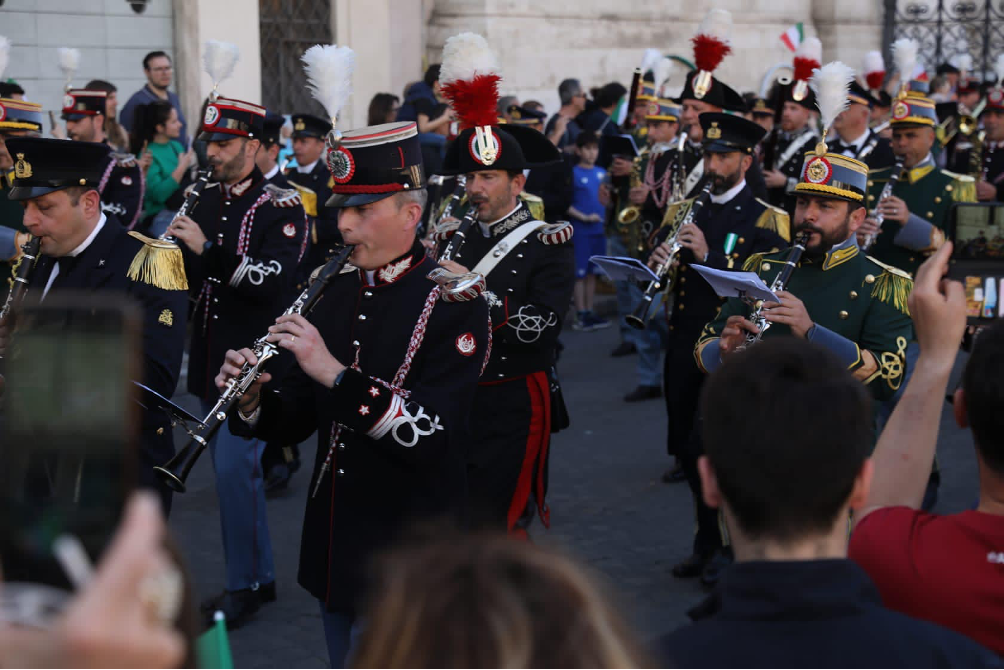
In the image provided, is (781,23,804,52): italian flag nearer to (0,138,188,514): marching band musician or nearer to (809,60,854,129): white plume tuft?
(809,60,854,129): white plume tuft

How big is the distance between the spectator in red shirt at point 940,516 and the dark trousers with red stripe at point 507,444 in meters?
2.67

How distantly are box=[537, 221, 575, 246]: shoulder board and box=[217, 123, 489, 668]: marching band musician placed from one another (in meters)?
1.42

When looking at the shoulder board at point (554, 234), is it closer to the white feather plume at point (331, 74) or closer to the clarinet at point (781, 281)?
the clarinet at point (781, 281)

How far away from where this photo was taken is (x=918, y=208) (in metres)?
8.16

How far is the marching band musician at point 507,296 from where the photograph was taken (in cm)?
517

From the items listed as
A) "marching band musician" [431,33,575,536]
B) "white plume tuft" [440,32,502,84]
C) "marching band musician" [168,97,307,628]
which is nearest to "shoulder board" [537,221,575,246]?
"marching band musician" [431,33,575,536]

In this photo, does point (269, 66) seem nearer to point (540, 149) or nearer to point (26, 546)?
point (540, 149)

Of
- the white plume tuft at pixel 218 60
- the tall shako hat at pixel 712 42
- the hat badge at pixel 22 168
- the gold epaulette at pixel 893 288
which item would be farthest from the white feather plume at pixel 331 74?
the tall shako hat at pixel 712 42

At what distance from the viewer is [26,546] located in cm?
115

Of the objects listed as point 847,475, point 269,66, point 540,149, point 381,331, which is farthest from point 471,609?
point 269,66

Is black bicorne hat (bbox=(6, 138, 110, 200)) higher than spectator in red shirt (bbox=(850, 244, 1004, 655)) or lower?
higher

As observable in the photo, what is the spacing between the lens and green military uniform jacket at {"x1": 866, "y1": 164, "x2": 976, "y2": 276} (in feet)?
24.8

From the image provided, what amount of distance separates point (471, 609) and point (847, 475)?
824 mm

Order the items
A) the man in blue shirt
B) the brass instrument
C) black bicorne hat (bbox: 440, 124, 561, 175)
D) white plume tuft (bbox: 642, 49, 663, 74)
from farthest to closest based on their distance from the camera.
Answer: white plume tuft (bbox: 642, 49, 663, 74) → the man in blue shirt → the brass instrument → black bicorne hat (bbox: 440, 124, 561, 175)
